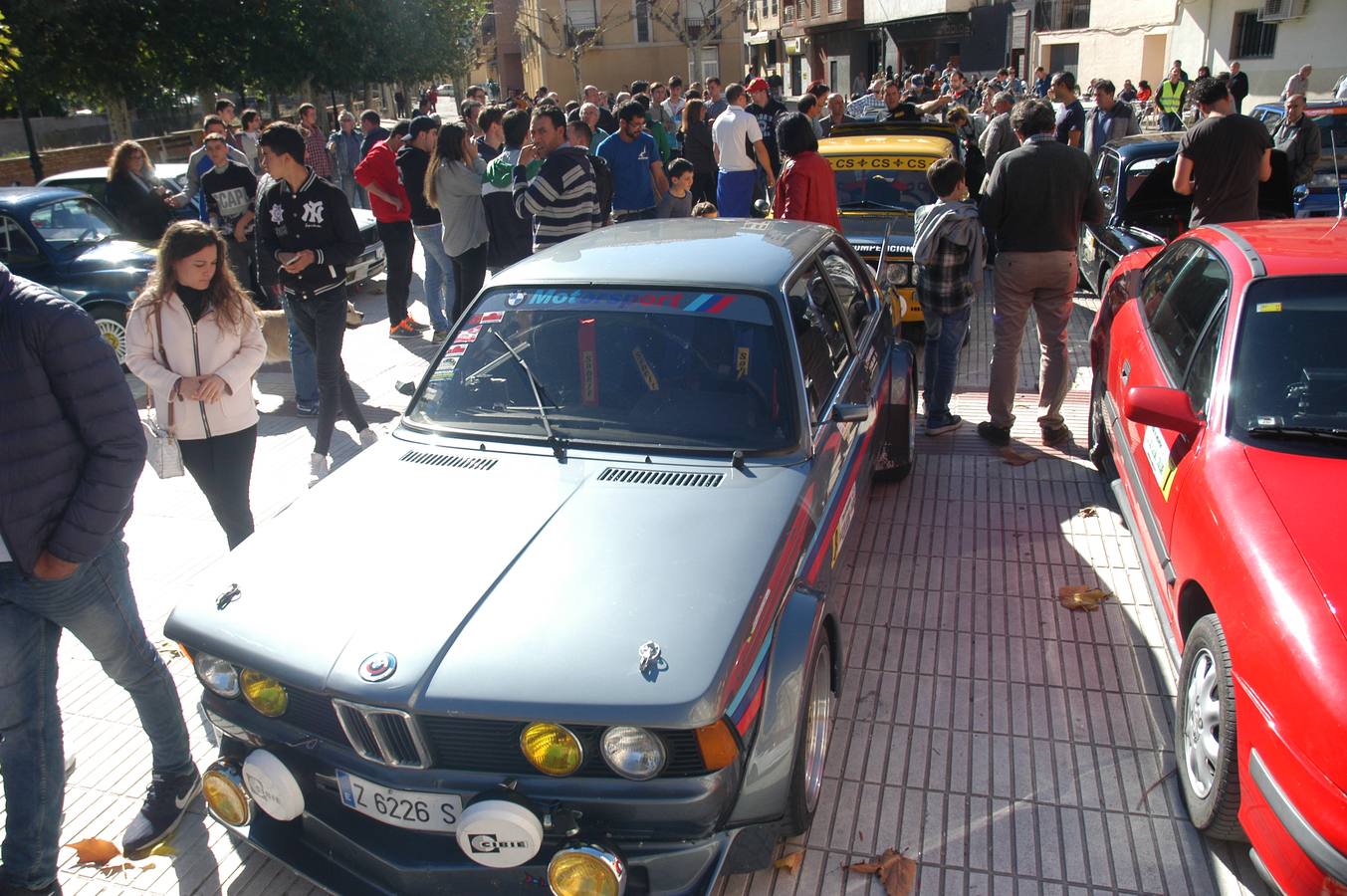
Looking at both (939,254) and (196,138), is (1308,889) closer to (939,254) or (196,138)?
(939,254)

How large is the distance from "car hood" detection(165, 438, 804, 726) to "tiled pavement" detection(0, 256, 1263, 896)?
252 millimetres

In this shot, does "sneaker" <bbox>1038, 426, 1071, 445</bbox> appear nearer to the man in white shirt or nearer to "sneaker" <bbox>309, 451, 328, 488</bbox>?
"sneaker" <bbox>309, 451, 328, 488</bbox>

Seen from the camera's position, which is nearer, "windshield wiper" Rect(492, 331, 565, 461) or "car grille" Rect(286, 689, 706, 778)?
"car grille" Rect(286, 689, 706, 778)

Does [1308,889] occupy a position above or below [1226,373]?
below

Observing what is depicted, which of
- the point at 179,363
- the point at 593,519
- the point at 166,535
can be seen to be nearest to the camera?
the point at 593,519

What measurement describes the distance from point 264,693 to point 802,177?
519cm

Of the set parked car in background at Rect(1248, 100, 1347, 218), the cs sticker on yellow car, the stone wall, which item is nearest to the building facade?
parked car in background at Rect(1248, 100, 1347, 218)

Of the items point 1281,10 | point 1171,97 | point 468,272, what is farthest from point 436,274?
point 1281,10

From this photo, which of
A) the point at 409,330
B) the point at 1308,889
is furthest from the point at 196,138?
the point at 1308,889

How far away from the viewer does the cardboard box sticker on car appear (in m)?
3.57

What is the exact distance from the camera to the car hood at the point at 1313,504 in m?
2.52

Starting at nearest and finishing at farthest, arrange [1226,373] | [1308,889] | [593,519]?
[1308,889] → [593,519] → [1226,373]

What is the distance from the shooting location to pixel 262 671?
2.61 metres

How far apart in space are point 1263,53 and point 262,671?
90.7 ft
